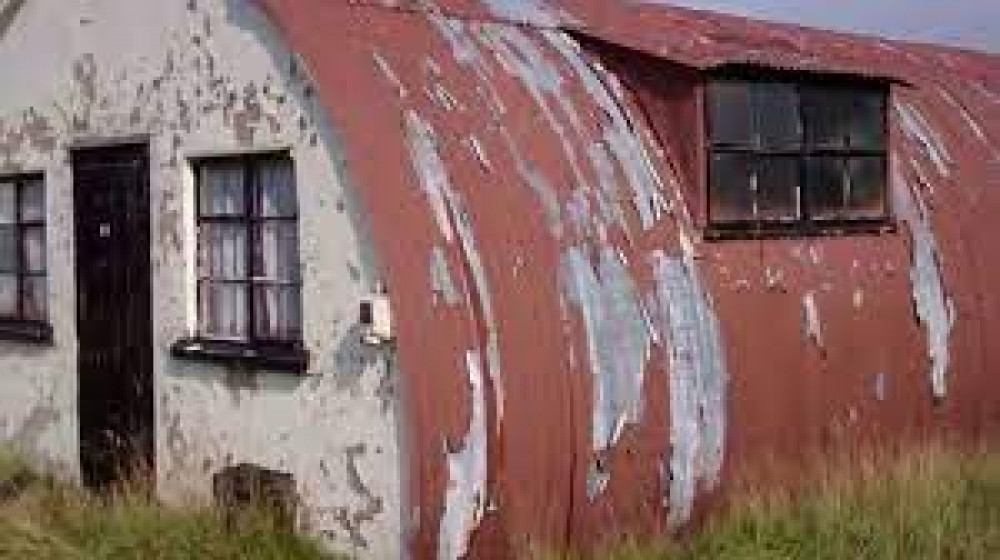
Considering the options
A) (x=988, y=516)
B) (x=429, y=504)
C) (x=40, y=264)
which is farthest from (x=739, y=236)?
(x=40, y=264)

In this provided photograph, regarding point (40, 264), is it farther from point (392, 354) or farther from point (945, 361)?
point (945, 361)

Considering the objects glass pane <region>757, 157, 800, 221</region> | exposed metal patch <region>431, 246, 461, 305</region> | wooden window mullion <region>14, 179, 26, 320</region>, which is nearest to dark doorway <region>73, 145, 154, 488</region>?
wooden window mullion <region>14, 179, 26, 320</region>

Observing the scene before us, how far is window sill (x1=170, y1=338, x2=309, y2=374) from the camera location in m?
8.22

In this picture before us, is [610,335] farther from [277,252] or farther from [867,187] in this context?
[867,187]

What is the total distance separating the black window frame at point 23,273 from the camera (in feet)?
35.0

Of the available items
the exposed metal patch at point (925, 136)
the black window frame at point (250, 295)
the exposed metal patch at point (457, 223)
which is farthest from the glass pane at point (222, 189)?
the exposed metal patch at point (925, 136)

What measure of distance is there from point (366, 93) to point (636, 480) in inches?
101

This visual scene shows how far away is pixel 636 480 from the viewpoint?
8.19 metres

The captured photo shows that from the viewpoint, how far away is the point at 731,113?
905 cm

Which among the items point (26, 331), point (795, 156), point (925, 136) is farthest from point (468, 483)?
point (925, 136)

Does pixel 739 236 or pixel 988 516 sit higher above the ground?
pixel 739 236

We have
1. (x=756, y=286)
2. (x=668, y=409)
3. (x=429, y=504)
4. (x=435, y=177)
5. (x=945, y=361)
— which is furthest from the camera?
(x=945, y=361)

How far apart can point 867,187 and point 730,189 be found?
4.83ft

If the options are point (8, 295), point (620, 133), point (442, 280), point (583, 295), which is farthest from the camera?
point (8, 295)
